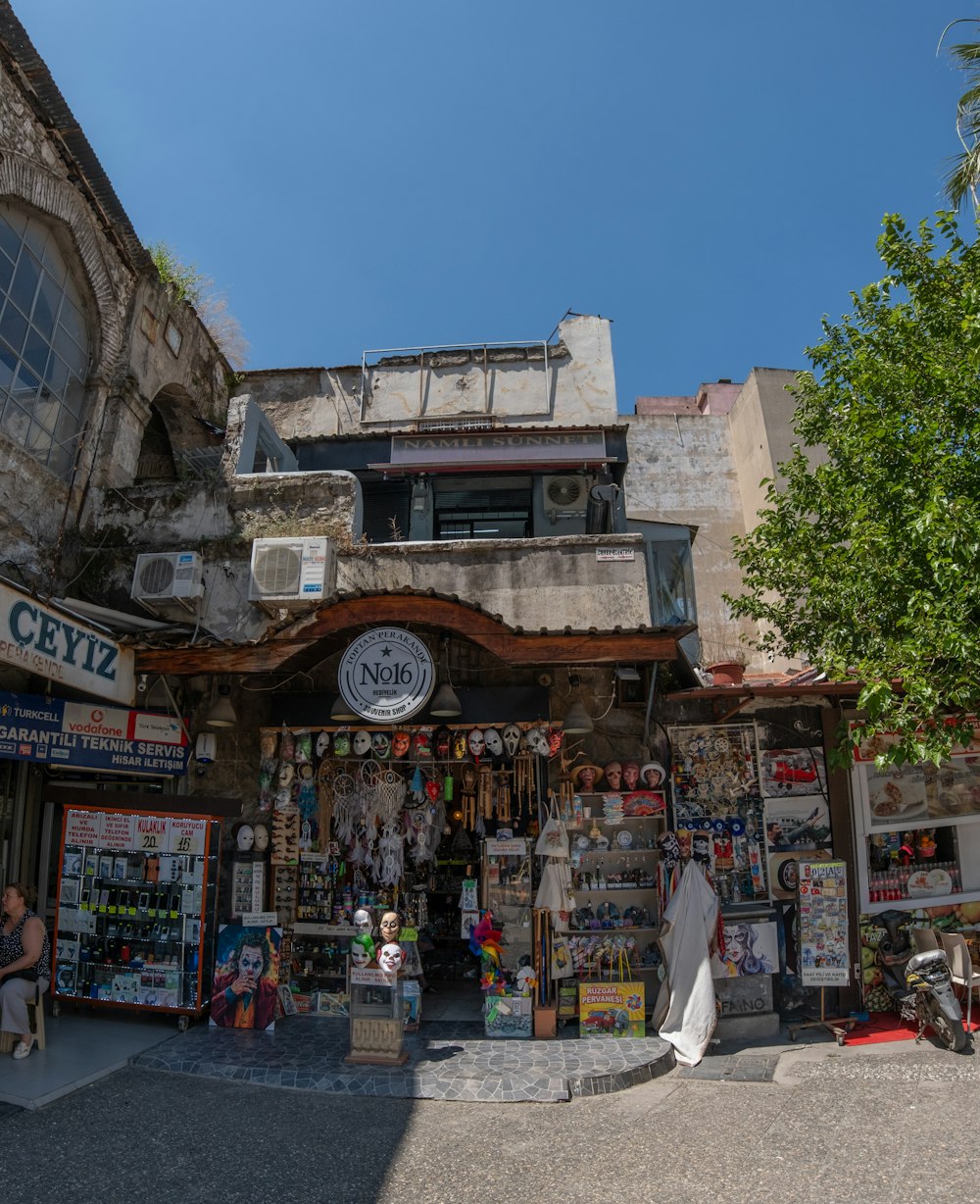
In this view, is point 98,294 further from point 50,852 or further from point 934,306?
point 934,306

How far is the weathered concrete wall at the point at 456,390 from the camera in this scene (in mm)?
12375

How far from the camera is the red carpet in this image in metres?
7.62

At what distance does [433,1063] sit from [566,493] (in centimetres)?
758

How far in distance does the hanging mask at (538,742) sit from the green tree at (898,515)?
9.62ft

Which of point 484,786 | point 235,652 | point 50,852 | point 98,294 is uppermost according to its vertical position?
point 98,294

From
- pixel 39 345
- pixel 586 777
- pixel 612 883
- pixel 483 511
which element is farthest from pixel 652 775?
pixel 39 345

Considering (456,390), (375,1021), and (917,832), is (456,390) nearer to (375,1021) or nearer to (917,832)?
(917,832)

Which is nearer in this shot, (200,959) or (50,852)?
(200,959)

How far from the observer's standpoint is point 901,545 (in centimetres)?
762

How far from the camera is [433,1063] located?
6793mm

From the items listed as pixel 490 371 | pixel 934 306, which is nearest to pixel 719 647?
pixel 490 371

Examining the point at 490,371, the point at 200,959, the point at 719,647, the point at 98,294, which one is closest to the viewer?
the point at 200,959

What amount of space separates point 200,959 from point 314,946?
4.65 ft

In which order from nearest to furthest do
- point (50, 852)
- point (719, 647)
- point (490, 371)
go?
point (50, 852) → point (490, 371) → point (719, 647)
